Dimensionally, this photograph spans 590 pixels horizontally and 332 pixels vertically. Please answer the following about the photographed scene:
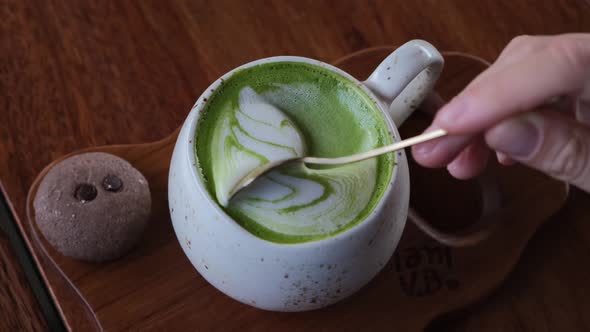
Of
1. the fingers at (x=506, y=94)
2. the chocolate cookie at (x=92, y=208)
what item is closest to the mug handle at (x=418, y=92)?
the fingers at (x=506, y=94)

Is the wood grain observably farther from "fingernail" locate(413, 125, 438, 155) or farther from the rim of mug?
"fingernail" locate(413, 125, 438, 155)

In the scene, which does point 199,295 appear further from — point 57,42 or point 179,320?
point 57,42

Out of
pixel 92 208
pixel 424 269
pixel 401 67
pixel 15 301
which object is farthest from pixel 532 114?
pixel 15 301

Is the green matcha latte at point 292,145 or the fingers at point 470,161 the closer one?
the green matcha latte at point 292,145

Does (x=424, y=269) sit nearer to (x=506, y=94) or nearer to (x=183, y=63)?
(x=506, y=94)

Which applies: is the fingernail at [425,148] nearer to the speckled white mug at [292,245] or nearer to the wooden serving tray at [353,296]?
the speckled white mug at [292,245]

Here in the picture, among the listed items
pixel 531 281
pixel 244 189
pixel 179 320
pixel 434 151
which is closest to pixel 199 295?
pixel 179 320
